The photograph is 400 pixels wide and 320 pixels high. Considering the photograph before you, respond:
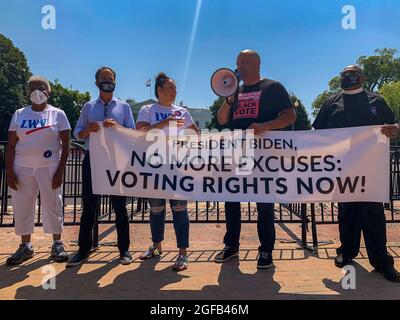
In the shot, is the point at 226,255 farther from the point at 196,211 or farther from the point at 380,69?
the point at 380,69

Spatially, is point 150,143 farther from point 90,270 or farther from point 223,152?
point 90,270

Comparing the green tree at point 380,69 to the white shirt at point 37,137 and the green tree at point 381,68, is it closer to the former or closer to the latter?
the green tree at point 381,68

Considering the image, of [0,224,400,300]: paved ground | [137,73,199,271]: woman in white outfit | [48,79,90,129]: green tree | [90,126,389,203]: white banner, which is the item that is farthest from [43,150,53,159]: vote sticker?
[48,79,90,129]: green tree

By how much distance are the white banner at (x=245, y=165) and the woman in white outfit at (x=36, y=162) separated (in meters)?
0.51

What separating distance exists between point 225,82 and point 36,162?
7.54 feet

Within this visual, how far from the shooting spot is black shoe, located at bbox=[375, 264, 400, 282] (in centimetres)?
348

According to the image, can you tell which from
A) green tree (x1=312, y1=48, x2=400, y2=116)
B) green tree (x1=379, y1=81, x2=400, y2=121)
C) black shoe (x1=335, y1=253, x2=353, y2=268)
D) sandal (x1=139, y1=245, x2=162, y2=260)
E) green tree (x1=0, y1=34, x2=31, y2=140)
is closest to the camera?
black shoe (x1=335, y1=253, x2=353, y2=268)

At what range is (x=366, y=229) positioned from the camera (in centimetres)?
375

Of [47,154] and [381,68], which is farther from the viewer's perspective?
[381,68]

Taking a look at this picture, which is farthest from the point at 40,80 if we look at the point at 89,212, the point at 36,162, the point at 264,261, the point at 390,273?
the point at 390,273

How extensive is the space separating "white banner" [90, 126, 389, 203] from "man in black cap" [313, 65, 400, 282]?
0.12m

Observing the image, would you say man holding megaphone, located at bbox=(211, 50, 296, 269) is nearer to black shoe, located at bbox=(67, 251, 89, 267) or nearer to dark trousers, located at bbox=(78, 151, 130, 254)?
dark trousers, located at bbox=(78, 151, 130, 254)

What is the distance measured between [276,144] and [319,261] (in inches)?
56.6

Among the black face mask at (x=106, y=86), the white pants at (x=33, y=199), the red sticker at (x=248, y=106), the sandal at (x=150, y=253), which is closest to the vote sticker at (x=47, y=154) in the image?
the white pants at (x=33, y=199)
